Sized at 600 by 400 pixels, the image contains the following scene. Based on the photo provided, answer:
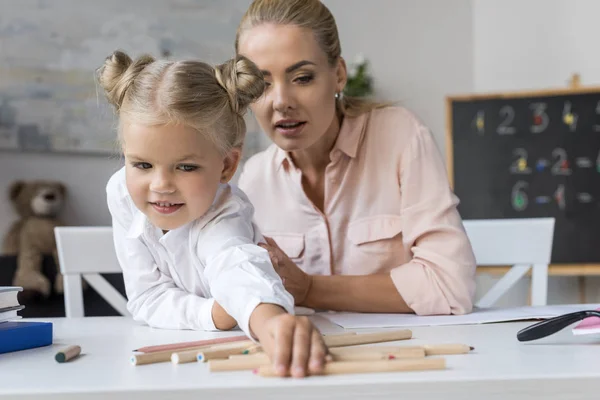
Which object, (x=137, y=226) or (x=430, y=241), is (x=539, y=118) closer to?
→ (x=430, y=241)

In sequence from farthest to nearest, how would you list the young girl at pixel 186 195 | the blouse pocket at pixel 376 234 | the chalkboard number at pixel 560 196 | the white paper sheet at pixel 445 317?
the chalkboard number at pixel 560 196 → the blouse pocket at pixel 376 234 → the white paper sheet at pixel 445 317 → the young girl at pixel 186 195

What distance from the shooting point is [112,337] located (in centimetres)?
101

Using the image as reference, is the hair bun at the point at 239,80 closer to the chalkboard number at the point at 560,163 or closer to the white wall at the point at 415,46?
the chalkboard number at the point at 560,163

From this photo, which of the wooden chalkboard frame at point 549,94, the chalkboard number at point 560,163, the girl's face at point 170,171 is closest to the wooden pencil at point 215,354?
the girl's face at point 170,171

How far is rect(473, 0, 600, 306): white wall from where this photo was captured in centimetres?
365

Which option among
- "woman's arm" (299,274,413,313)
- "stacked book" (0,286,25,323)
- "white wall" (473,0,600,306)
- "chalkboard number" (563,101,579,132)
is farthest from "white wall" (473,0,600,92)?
"stacked book" (0,286,25,323)

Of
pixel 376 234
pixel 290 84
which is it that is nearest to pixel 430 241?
pixel 376 234

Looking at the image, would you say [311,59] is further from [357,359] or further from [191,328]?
[357,359]

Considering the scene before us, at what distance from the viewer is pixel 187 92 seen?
1.04 m

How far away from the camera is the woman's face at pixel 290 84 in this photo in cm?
142

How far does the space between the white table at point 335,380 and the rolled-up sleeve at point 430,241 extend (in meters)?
0.44

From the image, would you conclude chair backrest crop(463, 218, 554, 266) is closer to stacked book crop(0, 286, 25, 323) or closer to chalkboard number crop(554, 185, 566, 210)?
stacked book crop(0, 286, 25, 323)

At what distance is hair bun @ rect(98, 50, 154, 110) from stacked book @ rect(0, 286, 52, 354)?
30 cm

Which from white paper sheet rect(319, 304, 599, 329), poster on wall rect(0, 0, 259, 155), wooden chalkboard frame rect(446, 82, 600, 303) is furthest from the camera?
poster on wall rect(0, 0, 259, 155)
